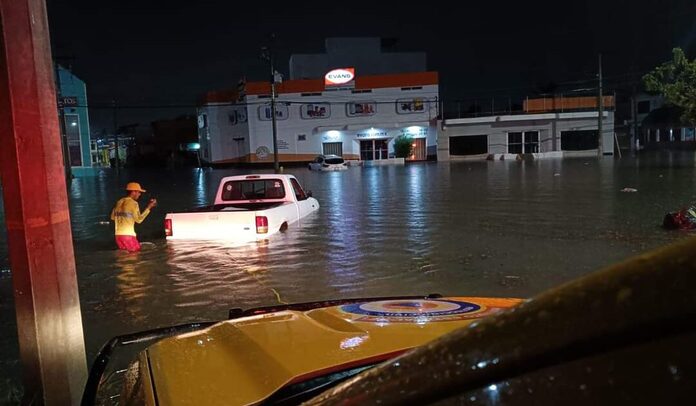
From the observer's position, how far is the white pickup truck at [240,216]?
10.2 m

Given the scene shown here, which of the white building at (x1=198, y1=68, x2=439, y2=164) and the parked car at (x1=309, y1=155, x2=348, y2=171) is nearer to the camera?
the parked car at (x1=309, y1=155, x2=348, y2=171)

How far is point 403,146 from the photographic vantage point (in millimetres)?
56469

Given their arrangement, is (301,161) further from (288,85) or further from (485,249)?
(485,249)

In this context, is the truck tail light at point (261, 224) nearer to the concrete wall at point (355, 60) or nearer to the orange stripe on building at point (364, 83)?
the orange stripe on building at point (364, 83)

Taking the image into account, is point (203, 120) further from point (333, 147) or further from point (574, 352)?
point (574, 352)

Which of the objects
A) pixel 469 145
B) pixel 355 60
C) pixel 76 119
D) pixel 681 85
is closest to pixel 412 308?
pixel 681 85

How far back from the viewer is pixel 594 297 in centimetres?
89

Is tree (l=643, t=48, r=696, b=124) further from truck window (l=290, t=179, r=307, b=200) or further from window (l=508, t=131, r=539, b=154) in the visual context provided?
window (l=508, t=131, r=539, b=154)

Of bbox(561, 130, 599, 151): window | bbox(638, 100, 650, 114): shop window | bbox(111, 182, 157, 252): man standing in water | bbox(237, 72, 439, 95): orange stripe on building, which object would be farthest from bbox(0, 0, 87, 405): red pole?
bbox(638, 100, 650, 114): shop window

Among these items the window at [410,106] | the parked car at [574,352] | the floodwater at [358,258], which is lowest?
the floodwater at [358,258]

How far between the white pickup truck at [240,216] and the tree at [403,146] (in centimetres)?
4475

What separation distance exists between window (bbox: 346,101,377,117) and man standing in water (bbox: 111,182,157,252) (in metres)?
49.3

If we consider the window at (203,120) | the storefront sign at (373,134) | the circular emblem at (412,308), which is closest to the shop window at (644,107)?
the storefront sign at (373,134)

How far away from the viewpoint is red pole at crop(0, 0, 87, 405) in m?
3.46
